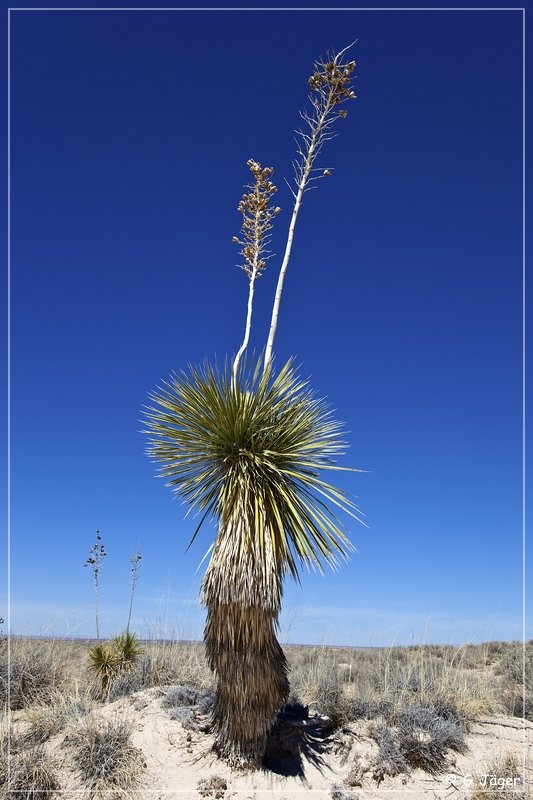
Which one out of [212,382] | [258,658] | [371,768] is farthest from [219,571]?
[371,768]

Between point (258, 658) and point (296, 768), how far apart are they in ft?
5.53

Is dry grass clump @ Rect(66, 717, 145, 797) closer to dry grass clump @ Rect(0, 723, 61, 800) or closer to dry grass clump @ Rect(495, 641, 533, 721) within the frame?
dry grass clump @ Rect(0, 723, 61, 800)

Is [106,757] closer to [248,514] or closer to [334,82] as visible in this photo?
[248,514]

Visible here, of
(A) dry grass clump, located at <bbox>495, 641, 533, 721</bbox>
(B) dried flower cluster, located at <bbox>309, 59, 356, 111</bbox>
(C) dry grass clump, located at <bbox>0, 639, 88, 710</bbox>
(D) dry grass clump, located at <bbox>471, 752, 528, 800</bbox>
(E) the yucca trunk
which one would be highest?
(B) dried flower cluster, located at <bbox>309, 59, 356, 111</bbox>

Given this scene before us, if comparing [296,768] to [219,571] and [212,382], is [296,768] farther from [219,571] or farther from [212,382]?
[212,382]

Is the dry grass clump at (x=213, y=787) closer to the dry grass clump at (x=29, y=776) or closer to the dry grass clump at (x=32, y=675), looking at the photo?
the dry grass clump at (x=29, y=776)

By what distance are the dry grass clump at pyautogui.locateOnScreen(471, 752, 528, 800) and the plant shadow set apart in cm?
189

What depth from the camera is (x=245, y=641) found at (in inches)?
300

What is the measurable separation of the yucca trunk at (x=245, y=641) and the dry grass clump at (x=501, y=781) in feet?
8.00

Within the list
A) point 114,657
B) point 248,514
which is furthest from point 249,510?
point 114,657

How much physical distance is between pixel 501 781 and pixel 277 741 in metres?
2.72

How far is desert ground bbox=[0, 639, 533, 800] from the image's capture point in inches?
302

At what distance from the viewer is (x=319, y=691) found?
33.1ft

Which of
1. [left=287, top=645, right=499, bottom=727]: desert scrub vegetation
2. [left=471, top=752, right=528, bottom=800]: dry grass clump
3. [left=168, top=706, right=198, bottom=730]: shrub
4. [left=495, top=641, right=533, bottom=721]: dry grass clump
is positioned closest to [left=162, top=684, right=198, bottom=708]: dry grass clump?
[left=168, top=706, right=198, bottom=730]: shrub
